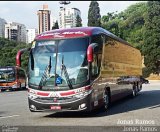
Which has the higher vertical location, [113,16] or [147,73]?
[113,16]

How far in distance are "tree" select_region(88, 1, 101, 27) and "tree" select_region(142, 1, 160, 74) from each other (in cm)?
1627

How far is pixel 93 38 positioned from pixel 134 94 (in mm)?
10886

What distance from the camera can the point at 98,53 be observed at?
15031 mm

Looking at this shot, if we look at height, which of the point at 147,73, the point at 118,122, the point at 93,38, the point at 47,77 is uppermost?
the point at 93,38

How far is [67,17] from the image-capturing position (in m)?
99.5

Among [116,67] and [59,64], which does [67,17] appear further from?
[59,64]

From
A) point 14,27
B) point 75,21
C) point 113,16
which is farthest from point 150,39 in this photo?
point 113,16

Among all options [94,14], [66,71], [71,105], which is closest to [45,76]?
[66,71]

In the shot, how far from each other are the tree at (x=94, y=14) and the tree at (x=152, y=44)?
16.3m

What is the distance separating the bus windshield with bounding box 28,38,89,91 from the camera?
44.9ft

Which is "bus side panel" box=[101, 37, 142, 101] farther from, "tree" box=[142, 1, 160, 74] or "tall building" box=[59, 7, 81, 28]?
"tall building" box=[59, 7, 81, 28]

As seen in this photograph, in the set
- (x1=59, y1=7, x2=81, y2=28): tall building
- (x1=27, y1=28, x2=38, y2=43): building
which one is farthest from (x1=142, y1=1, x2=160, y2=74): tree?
(x1=59, y1=7, x2=81, y2=28): tall building

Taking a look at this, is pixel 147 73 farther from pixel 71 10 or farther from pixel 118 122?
pixel 118 122

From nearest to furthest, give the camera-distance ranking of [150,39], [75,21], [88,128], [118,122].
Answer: [88,128] → [118,122] → [150,39] → [75,21]
